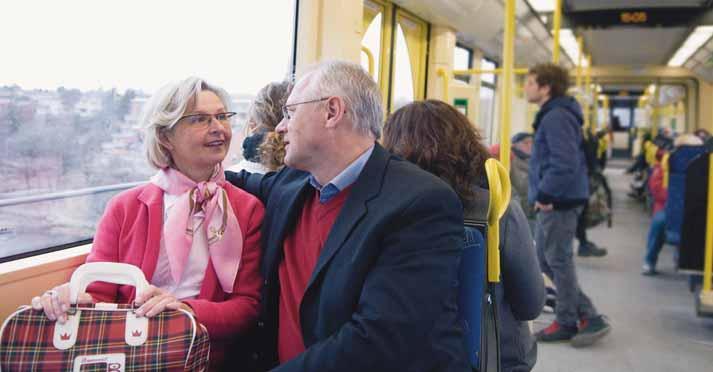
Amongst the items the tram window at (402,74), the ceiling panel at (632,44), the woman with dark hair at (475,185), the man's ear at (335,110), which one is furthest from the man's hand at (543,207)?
the ceiling panel at (632,44)

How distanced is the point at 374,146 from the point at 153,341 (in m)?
0.68

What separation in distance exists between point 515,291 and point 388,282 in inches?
32.3

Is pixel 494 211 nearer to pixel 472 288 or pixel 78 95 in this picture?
pixel 472 288

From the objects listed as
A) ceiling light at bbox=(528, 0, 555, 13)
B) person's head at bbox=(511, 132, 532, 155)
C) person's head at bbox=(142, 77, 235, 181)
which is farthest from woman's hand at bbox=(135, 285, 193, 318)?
ceiling light at bbox=(528, 0, 555, 13)

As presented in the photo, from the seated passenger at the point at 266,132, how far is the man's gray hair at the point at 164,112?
0.41m

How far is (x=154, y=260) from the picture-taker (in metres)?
1.76

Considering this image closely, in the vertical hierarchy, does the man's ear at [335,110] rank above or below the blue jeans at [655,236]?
above

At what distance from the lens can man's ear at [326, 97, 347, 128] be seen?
1.58 meters

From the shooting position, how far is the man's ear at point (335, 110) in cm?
158

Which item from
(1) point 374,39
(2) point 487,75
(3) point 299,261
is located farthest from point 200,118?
(2) point 487,75

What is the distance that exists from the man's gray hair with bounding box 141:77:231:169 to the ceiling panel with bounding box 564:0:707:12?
238 inches

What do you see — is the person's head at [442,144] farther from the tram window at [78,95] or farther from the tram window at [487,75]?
the tram window at [487,75]

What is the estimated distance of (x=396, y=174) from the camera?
156 centimetres

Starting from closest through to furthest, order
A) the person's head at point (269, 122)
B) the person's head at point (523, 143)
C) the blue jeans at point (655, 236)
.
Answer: the person's head at point (269, 122) < the person's head at point (523, 143) < the blue jeans at point (655, 236)
